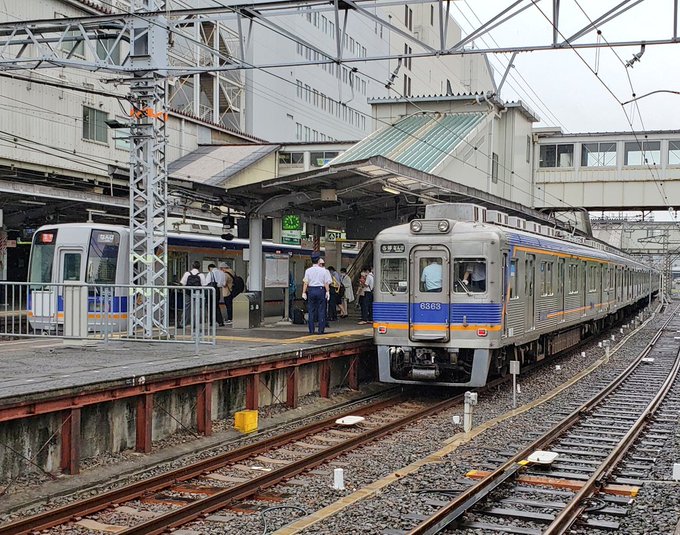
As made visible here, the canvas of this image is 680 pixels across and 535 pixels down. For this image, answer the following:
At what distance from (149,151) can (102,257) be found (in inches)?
157

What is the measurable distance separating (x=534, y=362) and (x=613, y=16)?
8.83 meters

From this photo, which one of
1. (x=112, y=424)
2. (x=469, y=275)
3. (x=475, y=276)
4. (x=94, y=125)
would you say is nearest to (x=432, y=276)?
(x=469, y=275)

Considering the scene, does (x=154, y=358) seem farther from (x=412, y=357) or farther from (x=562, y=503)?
(x=562, y=503)

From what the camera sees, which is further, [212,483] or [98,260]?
[98,260]

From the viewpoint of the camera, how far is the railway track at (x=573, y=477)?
734cm

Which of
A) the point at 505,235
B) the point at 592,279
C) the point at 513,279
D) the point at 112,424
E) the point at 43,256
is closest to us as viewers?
the point at 112,424

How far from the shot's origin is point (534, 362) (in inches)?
762

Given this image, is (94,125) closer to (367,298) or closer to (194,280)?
(194,280)

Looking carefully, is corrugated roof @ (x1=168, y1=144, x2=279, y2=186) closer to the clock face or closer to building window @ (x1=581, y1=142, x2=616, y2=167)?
the clock face

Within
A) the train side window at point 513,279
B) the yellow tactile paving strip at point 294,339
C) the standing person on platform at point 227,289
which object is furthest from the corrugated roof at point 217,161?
the train side window at point 513,279

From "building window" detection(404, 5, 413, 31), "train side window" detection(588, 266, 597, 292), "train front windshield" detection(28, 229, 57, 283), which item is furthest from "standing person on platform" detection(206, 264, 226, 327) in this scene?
"building window" detection(404, 5, 413, 31)

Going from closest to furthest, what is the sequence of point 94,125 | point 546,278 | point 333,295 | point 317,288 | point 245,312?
point 317,288
point 546,278
point 245,312
point 333,295
point 94,125

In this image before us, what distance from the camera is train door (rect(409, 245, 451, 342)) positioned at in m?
14.2

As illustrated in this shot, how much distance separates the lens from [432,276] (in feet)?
47.4
